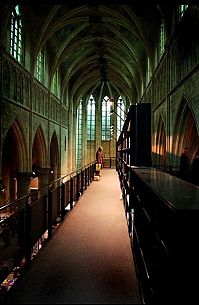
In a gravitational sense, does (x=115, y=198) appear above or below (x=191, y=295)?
below

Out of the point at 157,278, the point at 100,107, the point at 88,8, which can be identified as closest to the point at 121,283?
the point at 157,278

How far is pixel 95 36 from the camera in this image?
2098 centimetres

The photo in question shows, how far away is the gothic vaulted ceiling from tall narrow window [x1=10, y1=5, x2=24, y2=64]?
0.82m

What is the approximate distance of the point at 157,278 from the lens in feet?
9.34

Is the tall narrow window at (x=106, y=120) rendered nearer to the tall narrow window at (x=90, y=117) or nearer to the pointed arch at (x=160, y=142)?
the tall narrow window at (x=90, y=117)

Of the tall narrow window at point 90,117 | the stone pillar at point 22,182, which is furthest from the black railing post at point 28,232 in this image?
the tall narrow window at point 90,117

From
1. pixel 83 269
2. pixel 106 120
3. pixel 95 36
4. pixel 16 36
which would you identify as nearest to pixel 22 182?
pixel 16 36

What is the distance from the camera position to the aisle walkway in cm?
361

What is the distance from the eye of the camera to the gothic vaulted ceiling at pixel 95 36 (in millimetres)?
15406

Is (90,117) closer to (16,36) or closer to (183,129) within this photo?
(16,36)

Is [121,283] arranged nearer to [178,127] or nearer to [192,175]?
[192,175]

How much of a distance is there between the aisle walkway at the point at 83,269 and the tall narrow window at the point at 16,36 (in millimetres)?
9556

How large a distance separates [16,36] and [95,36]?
848cm

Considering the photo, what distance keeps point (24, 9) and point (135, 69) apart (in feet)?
40.4
